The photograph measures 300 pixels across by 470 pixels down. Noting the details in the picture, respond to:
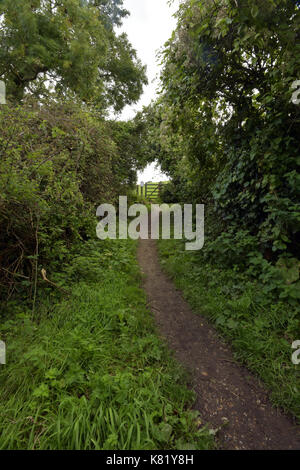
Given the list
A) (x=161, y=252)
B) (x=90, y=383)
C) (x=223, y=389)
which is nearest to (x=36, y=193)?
(x=90, y=383)

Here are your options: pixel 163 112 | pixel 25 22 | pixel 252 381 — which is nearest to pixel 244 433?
pixel 252 381

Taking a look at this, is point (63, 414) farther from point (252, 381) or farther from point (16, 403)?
point (252, 381)

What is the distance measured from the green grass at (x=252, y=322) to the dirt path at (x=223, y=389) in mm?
116

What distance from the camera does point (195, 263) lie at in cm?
443

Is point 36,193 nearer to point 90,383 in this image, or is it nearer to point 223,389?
point 90,383

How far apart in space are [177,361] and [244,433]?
0.79 meters

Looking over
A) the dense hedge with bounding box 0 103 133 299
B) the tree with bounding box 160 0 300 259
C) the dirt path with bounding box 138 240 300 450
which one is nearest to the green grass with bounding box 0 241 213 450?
the dirt path with bounding box 138 240 300 450

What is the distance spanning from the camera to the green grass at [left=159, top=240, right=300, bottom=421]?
1.88 meters

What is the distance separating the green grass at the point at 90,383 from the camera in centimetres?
138

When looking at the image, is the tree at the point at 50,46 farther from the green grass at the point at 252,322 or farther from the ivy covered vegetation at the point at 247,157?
the green grass at the point at 252,322

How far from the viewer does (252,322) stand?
255cm

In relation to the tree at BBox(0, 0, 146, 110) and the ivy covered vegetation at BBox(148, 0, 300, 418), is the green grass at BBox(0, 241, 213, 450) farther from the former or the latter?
the tree at BBox(0, 0, 146, 110)

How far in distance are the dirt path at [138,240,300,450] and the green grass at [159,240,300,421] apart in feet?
0.38

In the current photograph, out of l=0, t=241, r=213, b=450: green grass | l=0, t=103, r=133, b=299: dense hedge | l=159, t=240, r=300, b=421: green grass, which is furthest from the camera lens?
l=0, t=103, r=133, b=299: dense hedge
